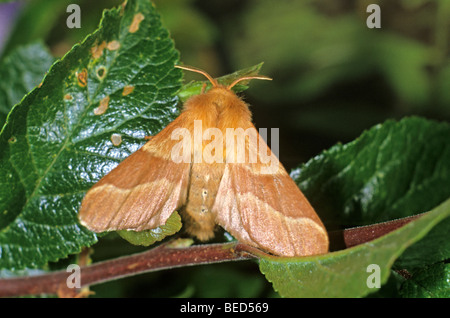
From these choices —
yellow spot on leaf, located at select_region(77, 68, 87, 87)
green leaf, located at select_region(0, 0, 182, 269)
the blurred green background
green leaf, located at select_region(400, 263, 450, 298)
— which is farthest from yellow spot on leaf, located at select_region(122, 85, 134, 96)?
the blurred green background

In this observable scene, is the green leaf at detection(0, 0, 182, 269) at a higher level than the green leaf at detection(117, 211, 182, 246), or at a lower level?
higher

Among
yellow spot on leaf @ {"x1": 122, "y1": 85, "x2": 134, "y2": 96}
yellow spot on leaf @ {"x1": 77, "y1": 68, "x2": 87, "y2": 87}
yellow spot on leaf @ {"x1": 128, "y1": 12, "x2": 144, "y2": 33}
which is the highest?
yellow spot on leaf @ {"x1": 128, "y1": 12, "x2": 144, "y2": 33}

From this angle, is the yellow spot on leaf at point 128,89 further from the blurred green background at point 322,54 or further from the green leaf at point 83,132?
the blurred green background at point 322,54

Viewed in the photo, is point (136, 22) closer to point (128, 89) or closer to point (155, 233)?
point (128, 89)

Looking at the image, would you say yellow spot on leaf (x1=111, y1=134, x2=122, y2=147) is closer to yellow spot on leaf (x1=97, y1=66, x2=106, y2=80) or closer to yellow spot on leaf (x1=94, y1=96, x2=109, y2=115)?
yellow spot on leaf (x1=94, y1=96, x2=109, y2=115)

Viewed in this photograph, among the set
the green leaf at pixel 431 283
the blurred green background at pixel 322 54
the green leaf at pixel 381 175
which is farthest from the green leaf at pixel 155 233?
the blurred green background at pixel 322 54

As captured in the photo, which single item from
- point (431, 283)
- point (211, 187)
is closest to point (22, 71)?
point (211, 187)
